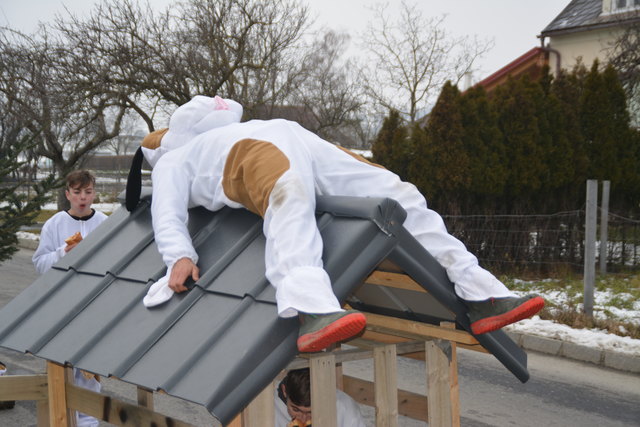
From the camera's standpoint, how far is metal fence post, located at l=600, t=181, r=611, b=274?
10.4m

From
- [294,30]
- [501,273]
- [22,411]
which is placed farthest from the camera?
[294,30]

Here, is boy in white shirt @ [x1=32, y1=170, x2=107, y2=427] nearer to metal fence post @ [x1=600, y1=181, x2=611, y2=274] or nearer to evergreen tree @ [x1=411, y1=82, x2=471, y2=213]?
evergreen tree @ [x1=411, y1=82, x2=471, y2=213]

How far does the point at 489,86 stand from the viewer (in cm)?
2423

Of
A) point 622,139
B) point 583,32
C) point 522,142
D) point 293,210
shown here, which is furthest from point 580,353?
point 583,32

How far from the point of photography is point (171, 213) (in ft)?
9.22

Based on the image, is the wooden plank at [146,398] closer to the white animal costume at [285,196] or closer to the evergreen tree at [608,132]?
the white animal costume at [285,196]

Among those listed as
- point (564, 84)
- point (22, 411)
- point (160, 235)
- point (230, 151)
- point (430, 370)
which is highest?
point (564, 84)

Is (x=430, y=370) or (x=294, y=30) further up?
(x=294, y=30)

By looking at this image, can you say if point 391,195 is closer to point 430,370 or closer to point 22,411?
point 430,370

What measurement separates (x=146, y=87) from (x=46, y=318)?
14.6 metres

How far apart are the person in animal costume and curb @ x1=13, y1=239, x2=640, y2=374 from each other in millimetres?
5208

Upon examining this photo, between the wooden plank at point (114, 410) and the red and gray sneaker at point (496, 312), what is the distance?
3.87 feet

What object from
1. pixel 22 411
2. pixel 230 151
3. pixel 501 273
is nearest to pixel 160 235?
pixel 230 151

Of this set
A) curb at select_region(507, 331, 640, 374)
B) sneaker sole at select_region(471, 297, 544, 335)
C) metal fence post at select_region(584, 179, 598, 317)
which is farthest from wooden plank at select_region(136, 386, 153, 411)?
metal fence post at select_region(584, 179, 598, 317)
